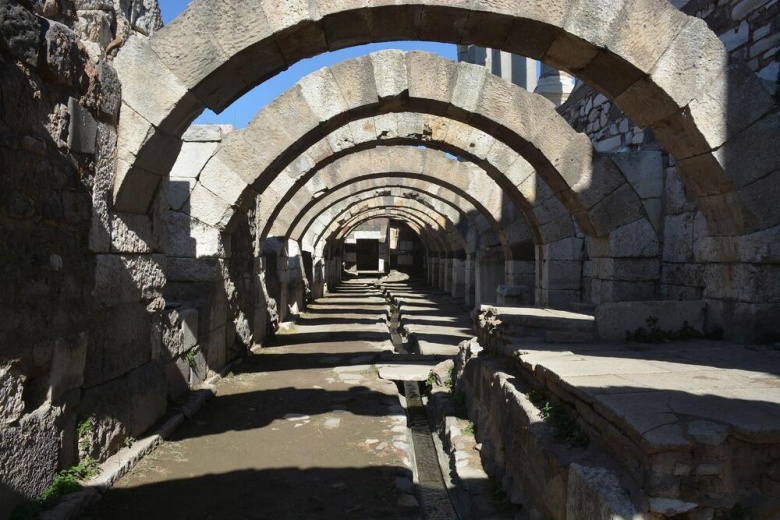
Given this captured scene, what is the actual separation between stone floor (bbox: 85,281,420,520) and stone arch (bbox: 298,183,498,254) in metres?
5.25

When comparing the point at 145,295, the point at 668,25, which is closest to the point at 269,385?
the point at 145,295

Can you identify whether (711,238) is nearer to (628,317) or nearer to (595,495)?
(628,317)

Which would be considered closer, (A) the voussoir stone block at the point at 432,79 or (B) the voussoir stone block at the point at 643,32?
(B) the voussoir stone block at the point at 643,32

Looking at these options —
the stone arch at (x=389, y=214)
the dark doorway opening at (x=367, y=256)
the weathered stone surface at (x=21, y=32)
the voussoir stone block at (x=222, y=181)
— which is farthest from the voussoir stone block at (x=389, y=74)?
the dark doorway opening at (x=367, y=256)

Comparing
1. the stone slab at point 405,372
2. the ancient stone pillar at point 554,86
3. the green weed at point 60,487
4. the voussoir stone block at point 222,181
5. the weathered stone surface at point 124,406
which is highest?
the ancient stone pillar at point 554,86

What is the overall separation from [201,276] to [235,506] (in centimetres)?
336

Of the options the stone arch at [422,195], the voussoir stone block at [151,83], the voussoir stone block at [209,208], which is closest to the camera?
the voussoir stone block at [151,83]

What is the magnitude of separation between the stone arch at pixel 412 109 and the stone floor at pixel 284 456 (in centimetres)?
202

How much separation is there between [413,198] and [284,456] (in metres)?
10.2

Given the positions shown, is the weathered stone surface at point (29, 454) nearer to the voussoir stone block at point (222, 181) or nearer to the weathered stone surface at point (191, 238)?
the weathered stone surface at point (191, 238)

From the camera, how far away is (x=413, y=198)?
1375 cm

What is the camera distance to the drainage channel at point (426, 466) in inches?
148

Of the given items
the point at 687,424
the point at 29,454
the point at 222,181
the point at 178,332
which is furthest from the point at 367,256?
the point at 687,424

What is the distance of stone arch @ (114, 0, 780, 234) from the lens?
12.7ft
